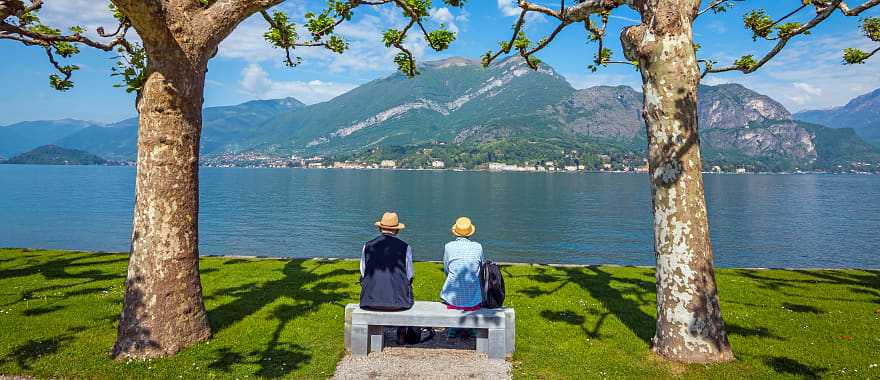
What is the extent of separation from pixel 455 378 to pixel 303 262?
1049 cm

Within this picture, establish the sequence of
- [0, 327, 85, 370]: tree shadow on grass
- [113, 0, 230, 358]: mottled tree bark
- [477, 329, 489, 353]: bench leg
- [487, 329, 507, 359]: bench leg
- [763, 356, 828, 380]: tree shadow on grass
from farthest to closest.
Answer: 1. [477, 329, 489, 353]: bench leg
2. [487, 329, 507, 359]: bench leg
3. [113, 0, 230, 358]: mottled tree bark
4. [0, 327, 85, 370]: tree shadow on grass
5. [763, 356, 828, 380]: tree shadow on grass

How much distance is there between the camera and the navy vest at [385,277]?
24.7 ft

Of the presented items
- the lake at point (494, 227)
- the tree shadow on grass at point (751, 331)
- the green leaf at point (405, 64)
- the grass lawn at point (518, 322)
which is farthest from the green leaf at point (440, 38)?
the lake at point (494, 227)

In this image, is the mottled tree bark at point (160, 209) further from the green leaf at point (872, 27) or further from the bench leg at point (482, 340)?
the green leaf at point (872, 27)

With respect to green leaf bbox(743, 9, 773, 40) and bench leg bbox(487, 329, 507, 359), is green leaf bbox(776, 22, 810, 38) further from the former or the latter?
bench leg bbox(487, 329, 507, 359)

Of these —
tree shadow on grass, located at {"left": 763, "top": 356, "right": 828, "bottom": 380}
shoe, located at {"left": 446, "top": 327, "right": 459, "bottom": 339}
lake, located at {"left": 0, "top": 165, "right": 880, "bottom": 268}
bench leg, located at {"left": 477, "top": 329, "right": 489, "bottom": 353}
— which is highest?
bench leg, located at {"left": 477, "top": 329, "right": 489, "bottom": 353}

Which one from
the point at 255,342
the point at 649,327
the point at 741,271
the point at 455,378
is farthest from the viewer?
the point at 741,271

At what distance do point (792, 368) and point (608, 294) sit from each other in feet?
16.1

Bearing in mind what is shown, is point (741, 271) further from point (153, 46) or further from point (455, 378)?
point (153, 46)

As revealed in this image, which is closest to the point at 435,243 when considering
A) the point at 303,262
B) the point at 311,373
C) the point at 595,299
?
the point at 303,262

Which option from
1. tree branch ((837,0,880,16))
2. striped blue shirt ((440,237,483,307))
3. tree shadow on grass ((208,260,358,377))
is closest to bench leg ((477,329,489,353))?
striped blue shirt ((440,237,483,307))

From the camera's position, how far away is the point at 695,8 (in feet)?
23.6

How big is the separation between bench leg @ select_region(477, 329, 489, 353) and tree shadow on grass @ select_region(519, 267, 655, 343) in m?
2.19

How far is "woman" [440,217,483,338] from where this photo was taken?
7734 mm
